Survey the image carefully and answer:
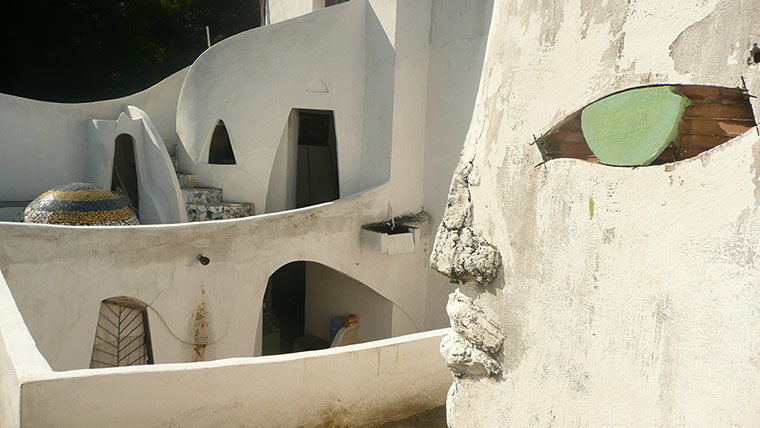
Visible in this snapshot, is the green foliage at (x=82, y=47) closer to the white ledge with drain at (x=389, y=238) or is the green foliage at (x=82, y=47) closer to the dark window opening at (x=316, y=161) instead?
the dark window opening at (x=316, y=161)

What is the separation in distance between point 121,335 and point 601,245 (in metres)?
6.73

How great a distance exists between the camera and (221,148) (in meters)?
10.8

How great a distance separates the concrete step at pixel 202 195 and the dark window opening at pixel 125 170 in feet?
5.59

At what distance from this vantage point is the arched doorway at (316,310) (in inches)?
413

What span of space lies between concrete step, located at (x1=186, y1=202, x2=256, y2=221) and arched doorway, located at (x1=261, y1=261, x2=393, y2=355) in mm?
2194

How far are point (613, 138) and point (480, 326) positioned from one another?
985 millimetres

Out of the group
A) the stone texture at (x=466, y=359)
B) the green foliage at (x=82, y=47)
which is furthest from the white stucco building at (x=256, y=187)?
the green foliage at (x=82, y=47)

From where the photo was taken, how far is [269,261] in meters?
8.37

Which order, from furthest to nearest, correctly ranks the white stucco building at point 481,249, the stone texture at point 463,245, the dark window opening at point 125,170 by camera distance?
1. the dark window opening at point 125,170
2. the stone texture at point 463,245
3. the white stucco building at point 481,249

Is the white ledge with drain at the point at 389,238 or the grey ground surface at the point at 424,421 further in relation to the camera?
the white ledge with drain at the point at 389,238

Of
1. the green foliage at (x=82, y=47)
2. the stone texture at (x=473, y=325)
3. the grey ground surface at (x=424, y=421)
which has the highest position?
the green foliage at (x=82, y=47)

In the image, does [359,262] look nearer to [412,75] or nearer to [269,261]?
[269,261]

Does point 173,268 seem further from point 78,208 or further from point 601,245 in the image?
point 601,245

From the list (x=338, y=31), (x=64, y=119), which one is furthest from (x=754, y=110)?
(x=64, y=119)
